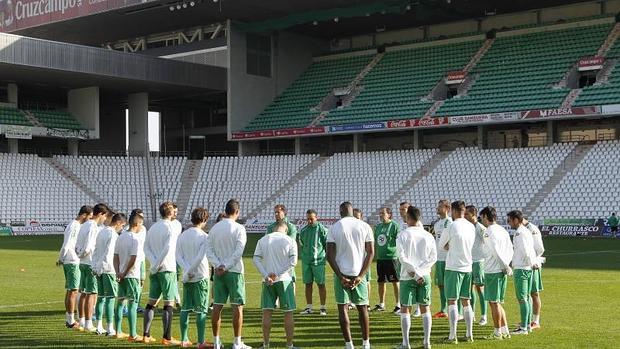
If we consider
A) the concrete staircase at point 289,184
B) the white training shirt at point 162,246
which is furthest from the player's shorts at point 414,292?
the concrete staircase at point 289,184

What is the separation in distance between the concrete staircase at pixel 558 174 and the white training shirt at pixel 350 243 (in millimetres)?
30527

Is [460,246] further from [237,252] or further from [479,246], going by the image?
[237,252]

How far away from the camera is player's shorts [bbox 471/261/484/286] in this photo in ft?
43.4

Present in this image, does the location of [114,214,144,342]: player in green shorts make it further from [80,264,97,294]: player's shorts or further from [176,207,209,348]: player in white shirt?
[176,207,209,348]: player in white shirt

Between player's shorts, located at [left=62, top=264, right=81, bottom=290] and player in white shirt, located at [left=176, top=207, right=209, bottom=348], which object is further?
player's shorts, located at [left=62, top=264, right=81, bottom=290]

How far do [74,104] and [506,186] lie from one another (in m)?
26.2

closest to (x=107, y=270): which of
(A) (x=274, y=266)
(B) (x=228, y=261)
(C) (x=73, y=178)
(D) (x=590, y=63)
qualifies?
(B) (x=228, y=261)

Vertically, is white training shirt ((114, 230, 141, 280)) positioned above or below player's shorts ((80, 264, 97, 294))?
above

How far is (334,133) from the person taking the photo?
4969cm

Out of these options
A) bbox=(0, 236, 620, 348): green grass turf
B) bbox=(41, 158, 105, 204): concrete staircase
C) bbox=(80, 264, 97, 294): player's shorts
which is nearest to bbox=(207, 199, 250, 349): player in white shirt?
bbox=(0, 236, 620, 348): green grass turf

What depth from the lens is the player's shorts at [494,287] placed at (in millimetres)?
12570

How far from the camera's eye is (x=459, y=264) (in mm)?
12414

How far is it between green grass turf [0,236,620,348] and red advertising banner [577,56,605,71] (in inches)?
853

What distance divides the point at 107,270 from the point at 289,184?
36.9 metres
